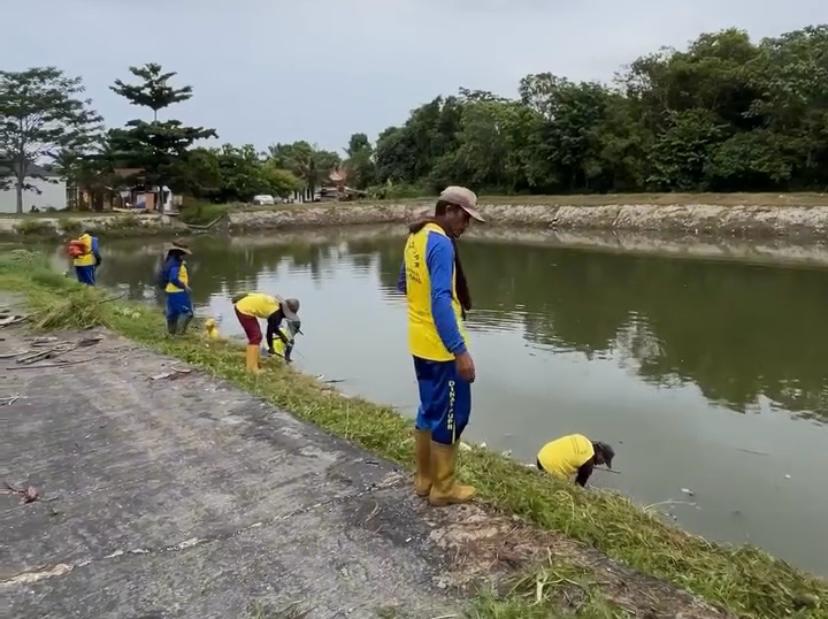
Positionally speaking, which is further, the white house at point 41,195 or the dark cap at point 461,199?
the white house at point 41,195

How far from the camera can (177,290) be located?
9.76 m

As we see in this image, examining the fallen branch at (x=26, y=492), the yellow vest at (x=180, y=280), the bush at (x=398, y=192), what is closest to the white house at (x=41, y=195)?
the bush at (x=398, y=192)

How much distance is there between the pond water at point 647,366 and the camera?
608 cm

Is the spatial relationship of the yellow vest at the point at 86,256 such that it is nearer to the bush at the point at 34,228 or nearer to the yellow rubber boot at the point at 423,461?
the yellow rubber boot at the point at 423,461

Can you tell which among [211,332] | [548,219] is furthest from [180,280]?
[548,219]

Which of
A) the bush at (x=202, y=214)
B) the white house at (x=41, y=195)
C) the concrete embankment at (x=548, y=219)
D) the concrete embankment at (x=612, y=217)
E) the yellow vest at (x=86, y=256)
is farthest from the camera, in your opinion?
the white house at (x=41, y=195)

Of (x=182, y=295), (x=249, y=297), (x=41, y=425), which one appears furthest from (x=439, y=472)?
(x=182, y=295)

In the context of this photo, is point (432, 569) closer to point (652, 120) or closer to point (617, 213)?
point (617, 213)

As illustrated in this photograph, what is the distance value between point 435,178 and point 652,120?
14.3 metres

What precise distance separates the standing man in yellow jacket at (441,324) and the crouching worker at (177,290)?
618cm

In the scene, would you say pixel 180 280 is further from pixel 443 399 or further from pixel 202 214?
pixel 202 214

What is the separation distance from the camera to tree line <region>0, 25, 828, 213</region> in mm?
34000

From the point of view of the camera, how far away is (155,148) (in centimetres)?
3897

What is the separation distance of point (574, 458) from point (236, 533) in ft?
9.29
